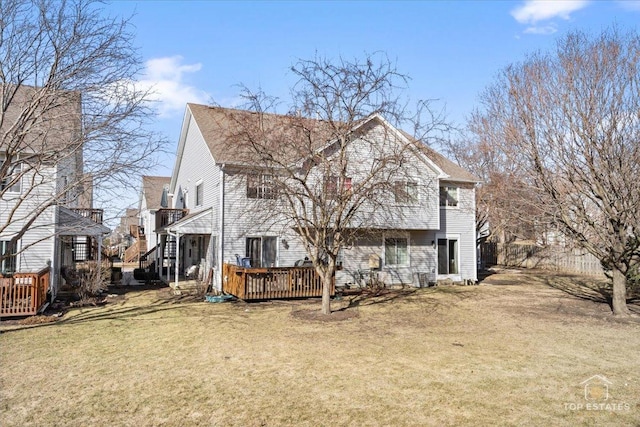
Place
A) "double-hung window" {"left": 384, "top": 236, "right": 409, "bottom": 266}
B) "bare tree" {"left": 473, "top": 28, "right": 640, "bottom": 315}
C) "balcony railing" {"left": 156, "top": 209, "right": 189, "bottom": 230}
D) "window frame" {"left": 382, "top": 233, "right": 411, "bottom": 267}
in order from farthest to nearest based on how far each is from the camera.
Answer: "balcony railing" {"left": 156, "top": 209, "right": 189, "bottom": 230}
"double-hung window" {"left": 384, "top": 236, "right": 409, "bottom": 266}
"window frame" {"left": 382, "top": 233, "right": 411, "bottom": 267}
"bare tree" {"left": 473, "top": 28, "right": 640, "bottom": 315}

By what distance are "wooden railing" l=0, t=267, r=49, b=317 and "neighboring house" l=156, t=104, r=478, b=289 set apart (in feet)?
17.0

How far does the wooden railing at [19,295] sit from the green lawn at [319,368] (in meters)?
0.77

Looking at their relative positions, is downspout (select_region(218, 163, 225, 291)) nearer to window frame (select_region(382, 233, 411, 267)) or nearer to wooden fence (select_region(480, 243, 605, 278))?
window frame (select_region(382, 233, 411, 267))

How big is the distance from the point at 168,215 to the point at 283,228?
6.47 m

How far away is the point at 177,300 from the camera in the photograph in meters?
15.1

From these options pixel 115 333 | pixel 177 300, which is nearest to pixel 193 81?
pixel 115 333

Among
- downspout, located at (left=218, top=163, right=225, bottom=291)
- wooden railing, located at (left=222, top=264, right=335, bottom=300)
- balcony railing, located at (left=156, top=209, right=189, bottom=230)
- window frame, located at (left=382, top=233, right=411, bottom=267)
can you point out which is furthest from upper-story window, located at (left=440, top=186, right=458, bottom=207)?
balcony railing, located at (left=156, top=209, right=189, bottom=230)

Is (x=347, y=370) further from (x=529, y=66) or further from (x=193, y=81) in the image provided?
(x=529, y=66)

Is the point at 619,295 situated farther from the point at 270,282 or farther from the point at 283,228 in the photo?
the point at 283,228

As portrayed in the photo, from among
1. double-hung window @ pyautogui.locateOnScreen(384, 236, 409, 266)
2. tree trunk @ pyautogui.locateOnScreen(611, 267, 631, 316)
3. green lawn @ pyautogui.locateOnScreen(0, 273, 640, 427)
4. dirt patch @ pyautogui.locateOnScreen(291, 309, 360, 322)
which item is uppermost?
double-hung window @ pyautogui.locateOnScreen(384, 236, 409, 266)

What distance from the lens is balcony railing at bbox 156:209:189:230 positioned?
2011cm

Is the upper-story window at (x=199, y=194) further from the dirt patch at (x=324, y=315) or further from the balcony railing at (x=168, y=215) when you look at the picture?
the dirt patch at (x=324, y=315)

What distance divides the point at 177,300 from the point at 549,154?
40.1ft

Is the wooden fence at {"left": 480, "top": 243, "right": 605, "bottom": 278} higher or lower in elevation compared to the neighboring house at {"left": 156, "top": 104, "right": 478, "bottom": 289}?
lower
